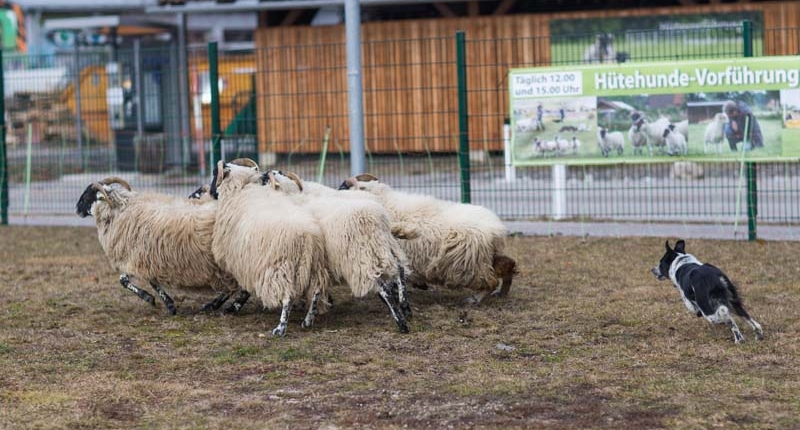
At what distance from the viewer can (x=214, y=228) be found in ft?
30.2

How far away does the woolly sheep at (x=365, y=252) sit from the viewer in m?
8.37

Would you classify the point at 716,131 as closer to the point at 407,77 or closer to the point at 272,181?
the point at 272,181

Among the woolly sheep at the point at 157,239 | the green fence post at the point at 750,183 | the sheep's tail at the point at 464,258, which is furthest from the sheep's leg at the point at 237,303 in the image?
the green fence post at the point at 750,183

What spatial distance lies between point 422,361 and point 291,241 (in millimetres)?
1540

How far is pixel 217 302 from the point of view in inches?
376

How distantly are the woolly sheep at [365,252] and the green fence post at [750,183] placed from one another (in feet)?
18.4

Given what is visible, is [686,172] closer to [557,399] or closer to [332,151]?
[332,151]

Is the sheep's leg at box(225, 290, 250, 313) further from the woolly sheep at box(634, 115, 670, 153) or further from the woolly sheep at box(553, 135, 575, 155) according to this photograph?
the woolly sheep at box(634, 115, 670, 153)

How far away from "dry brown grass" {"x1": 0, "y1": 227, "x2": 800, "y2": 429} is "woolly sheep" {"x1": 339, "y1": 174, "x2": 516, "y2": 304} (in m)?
0.25

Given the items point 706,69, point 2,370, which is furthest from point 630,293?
point 2,370

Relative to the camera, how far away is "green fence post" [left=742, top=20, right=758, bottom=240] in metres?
12.5

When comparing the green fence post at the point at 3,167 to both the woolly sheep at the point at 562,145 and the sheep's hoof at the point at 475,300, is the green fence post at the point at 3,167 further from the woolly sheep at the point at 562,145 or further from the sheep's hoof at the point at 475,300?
the sheep's hoof at the point at 475,300

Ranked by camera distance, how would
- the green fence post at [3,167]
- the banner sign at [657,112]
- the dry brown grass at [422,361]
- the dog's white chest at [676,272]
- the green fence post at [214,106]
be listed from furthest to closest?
the green fence post at [3,167], the green fence post at [214,106], the banner sign at [657,112], the dog's white chest at [676,272], the dry brown grass at [422,361]

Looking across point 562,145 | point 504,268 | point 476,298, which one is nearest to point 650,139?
point 562,145
